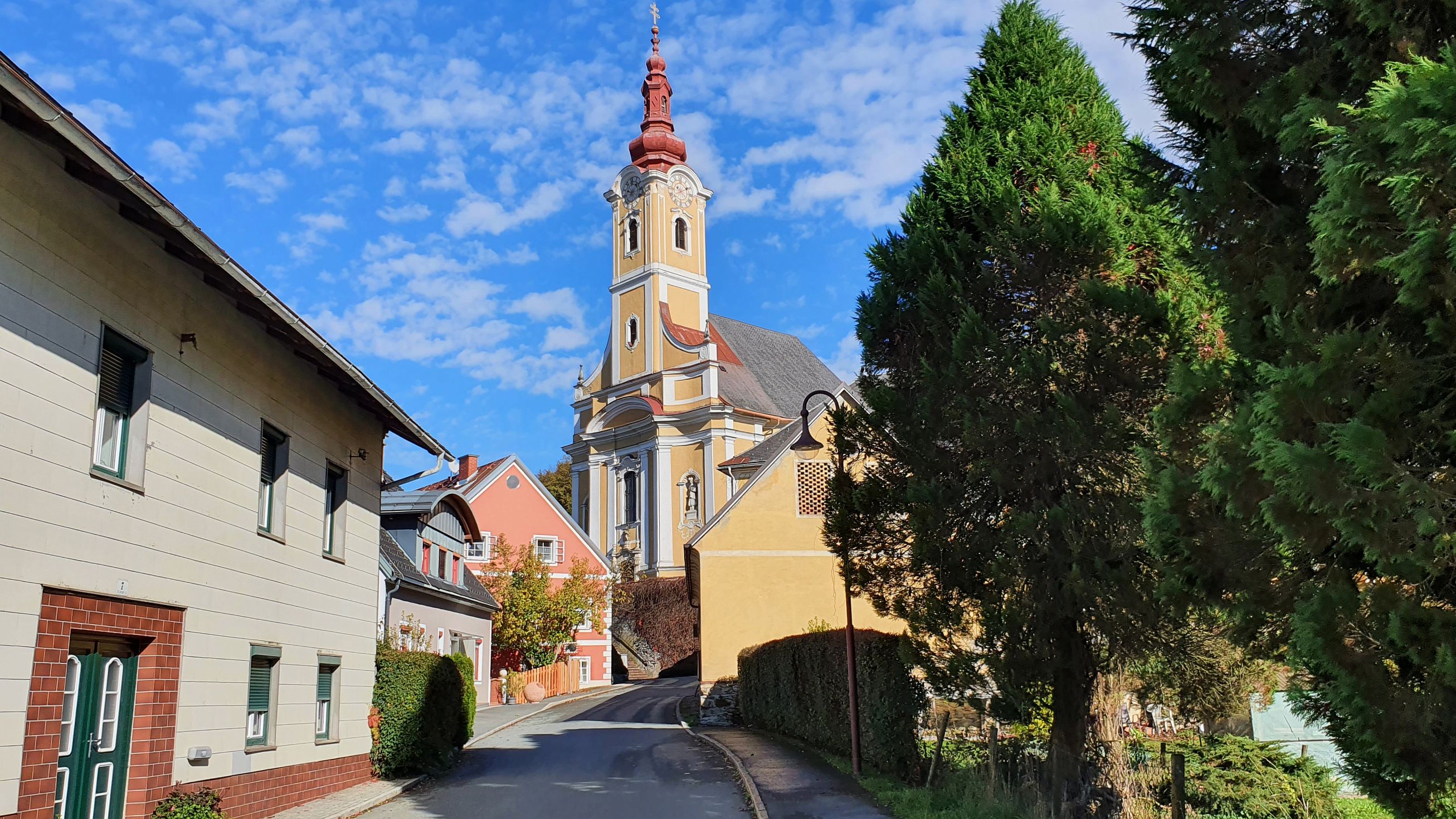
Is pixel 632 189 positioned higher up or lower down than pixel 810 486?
higher up

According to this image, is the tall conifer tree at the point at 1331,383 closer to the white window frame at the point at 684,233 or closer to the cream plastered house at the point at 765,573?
the cream plastered house at the point at 765,573

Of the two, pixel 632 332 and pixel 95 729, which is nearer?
pixel 95 729

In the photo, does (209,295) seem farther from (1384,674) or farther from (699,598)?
(699,598)

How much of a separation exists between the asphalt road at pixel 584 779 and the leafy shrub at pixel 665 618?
879 inches

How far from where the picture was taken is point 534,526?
144 feet

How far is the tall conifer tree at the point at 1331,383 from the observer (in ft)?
14.8

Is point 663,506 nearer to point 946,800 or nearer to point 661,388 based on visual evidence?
point 661,388

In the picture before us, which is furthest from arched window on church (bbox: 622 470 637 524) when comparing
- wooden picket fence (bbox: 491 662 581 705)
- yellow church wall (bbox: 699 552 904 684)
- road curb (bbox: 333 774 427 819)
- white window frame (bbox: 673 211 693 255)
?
road curb (bbox: 333 774 427 819)

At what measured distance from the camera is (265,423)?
485 inches

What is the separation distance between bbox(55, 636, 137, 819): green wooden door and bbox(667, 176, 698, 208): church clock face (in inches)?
1955

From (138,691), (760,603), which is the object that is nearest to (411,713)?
(138,691)

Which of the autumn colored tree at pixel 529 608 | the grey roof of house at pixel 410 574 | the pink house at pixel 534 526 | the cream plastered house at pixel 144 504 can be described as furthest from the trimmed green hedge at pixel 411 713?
the pink house at pixel 534 526

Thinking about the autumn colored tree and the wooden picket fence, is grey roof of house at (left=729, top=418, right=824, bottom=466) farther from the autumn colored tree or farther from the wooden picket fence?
the wooden picket fence

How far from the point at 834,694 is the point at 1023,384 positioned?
8507 mm
